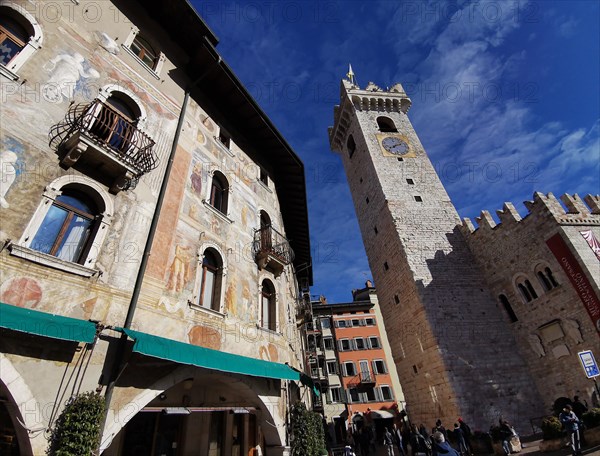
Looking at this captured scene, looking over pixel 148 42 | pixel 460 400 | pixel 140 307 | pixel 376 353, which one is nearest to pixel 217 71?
pixel 148 42

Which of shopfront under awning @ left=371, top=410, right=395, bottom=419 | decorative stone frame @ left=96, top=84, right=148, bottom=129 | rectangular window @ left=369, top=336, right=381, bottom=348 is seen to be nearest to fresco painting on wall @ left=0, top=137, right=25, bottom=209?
decorative stone frame @ left=96, top=84, right=148, bottom=129

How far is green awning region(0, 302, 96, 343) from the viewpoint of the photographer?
426 cm

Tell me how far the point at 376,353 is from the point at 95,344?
107ft

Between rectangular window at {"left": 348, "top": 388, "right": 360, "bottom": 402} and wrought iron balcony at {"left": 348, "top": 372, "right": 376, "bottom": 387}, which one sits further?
wrought iron balcony at {"left": 348, "top": 372, "right": 376, "bottom": 387}

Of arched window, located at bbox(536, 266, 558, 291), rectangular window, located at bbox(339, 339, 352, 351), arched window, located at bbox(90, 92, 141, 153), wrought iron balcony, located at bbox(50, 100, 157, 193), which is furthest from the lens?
rectangular window, located at bbox(339, 339, 352, 351)

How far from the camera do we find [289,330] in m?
12.3

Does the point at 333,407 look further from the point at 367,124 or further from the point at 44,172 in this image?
the point at 44,172

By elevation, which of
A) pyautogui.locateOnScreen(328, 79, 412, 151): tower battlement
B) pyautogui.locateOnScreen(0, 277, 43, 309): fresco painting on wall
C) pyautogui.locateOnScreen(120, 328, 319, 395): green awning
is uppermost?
pyautogui.locateOnScreen(328, 79, 412, 151): tower battlement

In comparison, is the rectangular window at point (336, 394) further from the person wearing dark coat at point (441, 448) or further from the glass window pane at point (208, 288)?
the person wearing dark coat at point (441, 448)

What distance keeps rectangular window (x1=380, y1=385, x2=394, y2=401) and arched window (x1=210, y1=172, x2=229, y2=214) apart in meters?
29.0

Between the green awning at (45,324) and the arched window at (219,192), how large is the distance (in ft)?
20.9

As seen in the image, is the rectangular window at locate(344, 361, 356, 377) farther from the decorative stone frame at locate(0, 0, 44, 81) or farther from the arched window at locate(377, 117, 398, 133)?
the decorative stone frame at locate(0, 0, 44, 81)

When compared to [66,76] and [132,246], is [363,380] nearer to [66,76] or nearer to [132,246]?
[132,246]

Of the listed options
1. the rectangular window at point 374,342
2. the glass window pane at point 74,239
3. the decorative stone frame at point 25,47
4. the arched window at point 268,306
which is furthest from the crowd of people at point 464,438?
the rectangular window at point 374,342
